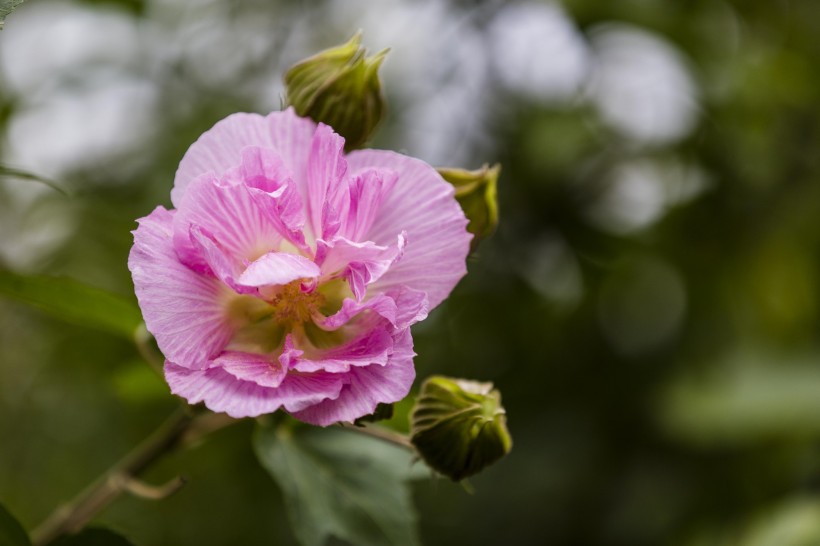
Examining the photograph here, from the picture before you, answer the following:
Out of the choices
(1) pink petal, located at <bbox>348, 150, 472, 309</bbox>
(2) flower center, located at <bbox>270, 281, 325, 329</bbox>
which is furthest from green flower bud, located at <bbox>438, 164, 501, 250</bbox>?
(2) flower center, located at <bbox>270, 281, 325, 329</bbox>

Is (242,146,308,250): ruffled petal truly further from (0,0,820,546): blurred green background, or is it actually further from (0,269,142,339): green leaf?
(0,0,820,546): blurred green background

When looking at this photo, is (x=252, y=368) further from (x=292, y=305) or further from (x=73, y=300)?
(x=73, y=300)

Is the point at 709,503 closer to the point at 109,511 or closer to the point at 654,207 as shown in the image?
the point at 654,207

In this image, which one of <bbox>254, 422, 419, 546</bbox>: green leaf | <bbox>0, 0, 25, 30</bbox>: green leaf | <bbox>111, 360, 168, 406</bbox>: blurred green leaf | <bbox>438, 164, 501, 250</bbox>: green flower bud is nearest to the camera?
<bbox>0, 0, 25, 30</bbox>: green leaf

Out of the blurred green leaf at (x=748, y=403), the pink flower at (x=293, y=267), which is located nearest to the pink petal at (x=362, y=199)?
the pink flower at (x=293, y=267)

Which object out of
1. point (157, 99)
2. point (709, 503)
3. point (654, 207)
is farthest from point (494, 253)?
point (157, 99)

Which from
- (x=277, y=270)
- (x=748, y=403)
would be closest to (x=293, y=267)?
(x=277, y=270)

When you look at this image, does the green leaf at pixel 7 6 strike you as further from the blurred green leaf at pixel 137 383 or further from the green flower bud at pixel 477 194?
the blurred green leaf at pixel 137 383
